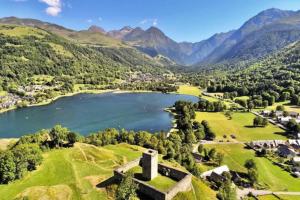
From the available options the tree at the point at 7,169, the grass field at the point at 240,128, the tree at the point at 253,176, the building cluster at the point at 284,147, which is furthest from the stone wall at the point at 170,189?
the grass field at the point at 240,128

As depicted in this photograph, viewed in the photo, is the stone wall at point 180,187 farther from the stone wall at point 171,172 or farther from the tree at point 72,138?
the tree at point 72,138

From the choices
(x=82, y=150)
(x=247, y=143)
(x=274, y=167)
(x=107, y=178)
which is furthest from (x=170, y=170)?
(x=247, y=143)

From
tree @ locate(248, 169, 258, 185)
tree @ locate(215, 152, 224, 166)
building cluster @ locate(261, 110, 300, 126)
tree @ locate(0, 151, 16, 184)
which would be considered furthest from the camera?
building cluster @ locate(261, 110, 300, 126)

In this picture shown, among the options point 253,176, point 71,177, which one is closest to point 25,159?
point 71,177

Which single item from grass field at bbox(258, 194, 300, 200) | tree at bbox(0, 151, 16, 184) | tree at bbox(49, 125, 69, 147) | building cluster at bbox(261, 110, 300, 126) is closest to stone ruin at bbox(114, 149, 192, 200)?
tree at bbox(0, 151, 16, 184)

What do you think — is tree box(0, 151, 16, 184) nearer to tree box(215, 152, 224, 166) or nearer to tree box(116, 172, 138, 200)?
tree box(116, 172, 138, 200)
